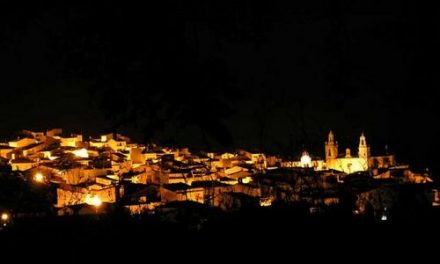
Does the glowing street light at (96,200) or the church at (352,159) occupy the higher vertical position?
the church at (352,159)

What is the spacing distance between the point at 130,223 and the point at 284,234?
0.94 m

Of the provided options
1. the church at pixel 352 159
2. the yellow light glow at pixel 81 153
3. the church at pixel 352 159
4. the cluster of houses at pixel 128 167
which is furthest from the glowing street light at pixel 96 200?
the church at pixel 352 159

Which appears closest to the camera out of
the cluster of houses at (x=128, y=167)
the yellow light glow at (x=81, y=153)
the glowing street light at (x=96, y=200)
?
the glowing street light at (x=96, y=200)

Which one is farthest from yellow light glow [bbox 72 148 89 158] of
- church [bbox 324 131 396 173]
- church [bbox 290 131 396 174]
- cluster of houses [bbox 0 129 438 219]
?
church [bbox 324 131 396 173]

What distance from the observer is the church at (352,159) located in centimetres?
3036

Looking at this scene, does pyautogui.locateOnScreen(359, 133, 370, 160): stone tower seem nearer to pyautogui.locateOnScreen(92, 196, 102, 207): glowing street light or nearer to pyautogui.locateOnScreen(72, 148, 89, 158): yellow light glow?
pyautogui.locateOnScreen(72, 148, 89, 158): yellow light glow

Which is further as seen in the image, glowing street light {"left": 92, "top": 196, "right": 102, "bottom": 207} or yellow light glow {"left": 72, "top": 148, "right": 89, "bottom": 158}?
yellow light glow {"left": 72, "top": 148, "right": 89, "bottom": 158}

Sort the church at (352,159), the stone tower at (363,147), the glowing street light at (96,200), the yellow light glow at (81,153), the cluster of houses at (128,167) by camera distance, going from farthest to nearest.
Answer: the stone tower at (363,147)
the church at (352,159)
the yellow light glow at (81,153)
the cluster of houses at (128,167)
the glowing street light at (96,200)

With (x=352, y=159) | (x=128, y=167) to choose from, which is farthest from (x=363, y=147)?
(x=128, y=167)

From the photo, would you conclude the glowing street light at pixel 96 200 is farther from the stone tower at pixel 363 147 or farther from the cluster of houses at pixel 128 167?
the stone tower at pixel 363 147

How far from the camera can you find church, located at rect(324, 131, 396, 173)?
30359 mm

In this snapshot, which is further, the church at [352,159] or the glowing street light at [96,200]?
the church at [352,159]

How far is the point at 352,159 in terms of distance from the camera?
34.1 meters

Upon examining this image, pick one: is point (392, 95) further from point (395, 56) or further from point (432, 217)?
point (432, 217)
